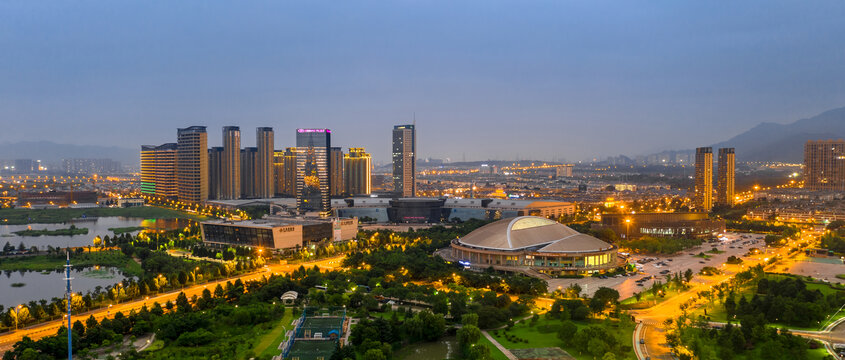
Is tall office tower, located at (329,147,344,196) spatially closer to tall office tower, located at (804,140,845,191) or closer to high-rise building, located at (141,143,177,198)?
high-rise building, located at (141,143,177,198)

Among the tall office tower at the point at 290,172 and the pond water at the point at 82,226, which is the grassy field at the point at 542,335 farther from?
the tall office tower at the point at 290,172

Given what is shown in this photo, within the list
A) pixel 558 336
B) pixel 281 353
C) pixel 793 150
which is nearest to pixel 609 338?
pixel 558 336

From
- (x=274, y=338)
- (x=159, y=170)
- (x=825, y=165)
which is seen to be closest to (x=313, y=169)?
(x=159, y=170)

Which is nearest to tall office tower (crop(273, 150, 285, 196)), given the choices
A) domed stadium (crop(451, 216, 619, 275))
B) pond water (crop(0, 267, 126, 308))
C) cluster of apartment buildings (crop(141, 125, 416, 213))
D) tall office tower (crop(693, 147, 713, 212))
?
cluster of apartment buildings (crop(141, 125, 416, 213))

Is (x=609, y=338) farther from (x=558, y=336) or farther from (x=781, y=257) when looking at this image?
(x=781, y=257)

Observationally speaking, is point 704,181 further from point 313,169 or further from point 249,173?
point 249,173

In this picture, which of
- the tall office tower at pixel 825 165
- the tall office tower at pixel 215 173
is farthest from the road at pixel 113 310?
the tall office tower at pixel 825 165
